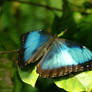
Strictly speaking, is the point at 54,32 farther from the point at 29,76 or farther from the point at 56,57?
the point at 29,76

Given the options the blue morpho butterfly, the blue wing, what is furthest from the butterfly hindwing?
the blue wing

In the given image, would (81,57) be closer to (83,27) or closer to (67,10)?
(83,27)

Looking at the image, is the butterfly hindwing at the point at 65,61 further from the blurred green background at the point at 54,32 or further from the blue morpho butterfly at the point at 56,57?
the blurred green background at the point at 54,32

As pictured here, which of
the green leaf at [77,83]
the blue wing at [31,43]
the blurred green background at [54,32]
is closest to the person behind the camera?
the green leaf at [77,83]

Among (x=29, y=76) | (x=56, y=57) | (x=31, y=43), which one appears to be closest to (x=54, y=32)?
(x=31, y=43)

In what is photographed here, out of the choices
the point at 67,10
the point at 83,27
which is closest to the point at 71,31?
Answer: the point at 83,27

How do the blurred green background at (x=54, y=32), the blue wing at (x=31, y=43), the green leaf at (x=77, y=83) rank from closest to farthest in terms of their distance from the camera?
the green leaf at (x=77, y=83)
the blue wing at (x=31, y=43)
the blurred green background at (x=54, y=32)

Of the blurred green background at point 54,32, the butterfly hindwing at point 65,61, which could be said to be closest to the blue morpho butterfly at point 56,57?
the butterfly hindwing at point 65,61

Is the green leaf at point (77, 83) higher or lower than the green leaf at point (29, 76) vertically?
higher

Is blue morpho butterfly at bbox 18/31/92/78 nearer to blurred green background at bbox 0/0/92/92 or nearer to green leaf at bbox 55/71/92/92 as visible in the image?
green leaf at bbox 55/71/92/92
